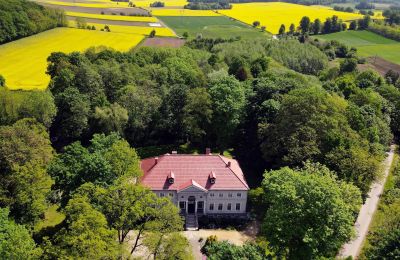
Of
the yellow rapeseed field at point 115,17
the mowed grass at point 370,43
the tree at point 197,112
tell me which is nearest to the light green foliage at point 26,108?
the tree at point 197,112

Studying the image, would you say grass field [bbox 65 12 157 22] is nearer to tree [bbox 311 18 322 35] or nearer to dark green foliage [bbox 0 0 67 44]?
dark green foliage [bbox 0 0 67 44]

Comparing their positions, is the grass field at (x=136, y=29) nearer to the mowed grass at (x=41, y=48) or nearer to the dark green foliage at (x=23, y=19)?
the mowed grass at (x=41, y=48)

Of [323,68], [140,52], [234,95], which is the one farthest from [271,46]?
Result: [234,95]

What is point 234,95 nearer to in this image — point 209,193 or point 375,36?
point 209,193

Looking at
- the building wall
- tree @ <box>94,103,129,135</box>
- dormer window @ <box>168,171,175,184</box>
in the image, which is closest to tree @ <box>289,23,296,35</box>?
tree @ <box>94,103,129,135</box>

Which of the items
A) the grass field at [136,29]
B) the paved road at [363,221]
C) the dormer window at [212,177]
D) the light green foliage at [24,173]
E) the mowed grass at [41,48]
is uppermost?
the grass field at [136,29]

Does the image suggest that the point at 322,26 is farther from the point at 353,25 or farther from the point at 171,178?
the point at 171,178
